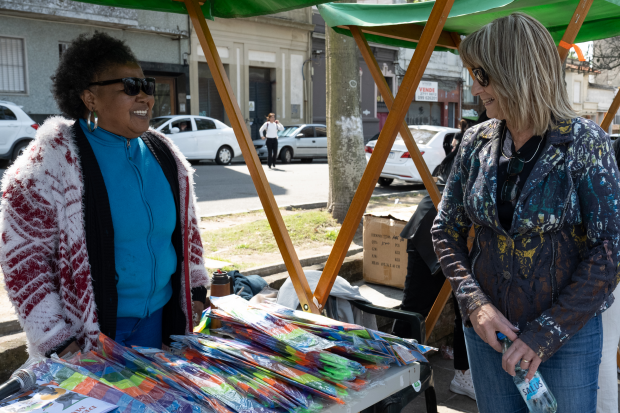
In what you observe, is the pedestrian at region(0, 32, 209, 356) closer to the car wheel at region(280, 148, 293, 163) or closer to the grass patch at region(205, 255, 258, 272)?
the grass patch at region(205, 255, 258, 272)

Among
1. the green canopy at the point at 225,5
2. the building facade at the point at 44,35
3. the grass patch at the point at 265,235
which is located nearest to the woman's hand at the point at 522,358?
the green canopy at the point at 225,5

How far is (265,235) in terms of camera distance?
6023mm

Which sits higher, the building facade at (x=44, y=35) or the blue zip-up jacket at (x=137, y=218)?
the building facade at (x=44, y=35)

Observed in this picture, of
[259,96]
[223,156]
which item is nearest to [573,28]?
[223,156]

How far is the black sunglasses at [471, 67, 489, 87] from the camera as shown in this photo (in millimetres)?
1851

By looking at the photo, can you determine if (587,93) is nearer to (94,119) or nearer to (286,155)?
(286,155)

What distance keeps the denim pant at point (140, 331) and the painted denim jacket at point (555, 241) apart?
1141mm

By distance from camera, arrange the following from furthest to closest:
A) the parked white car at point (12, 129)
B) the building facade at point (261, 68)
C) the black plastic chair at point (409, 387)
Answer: the building facade at point (261, 68)
the parked white car at point (12, 129)
the black plastic chair at point (409, 387)

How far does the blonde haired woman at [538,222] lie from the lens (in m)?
1.70

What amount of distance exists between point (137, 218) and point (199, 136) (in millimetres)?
14922

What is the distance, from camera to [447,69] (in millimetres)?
31141

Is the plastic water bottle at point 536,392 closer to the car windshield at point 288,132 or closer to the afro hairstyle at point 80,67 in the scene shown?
the afro hairstyle at point 80,67

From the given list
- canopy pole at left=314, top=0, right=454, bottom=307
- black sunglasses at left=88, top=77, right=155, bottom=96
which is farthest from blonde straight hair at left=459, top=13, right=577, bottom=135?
black sunglasses at left=88, top=77, right=155, bottom=96

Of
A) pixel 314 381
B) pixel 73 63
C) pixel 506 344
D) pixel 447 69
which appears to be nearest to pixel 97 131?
pixel 73 63
